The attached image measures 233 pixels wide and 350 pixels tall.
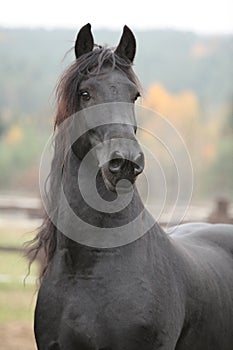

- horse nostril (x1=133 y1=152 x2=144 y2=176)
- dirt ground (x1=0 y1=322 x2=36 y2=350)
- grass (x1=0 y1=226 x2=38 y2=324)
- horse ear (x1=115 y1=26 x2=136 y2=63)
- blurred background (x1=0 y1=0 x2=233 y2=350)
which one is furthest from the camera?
blurred background (x1=0 y1=0 x2=233 y2=350)

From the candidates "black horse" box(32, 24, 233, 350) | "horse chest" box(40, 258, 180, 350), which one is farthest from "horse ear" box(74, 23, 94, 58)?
"horse chest" box(40, 258, 180, 350)

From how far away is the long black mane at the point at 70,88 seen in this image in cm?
369

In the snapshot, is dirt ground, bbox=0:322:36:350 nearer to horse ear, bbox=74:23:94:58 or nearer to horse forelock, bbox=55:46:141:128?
horse forelock, bbox=55:46:141:128

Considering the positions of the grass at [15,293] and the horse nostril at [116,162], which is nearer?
the horse nostril at [116,162]

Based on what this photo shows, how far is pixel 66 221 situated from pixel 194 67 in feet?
239

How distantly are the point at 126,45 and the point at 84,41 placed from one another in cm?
23

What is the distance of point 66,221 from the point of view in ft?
12.5

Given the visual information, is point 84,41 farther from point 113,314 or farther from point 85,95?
point 113,314

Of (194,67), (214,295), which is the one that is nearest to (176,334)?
(214,295)

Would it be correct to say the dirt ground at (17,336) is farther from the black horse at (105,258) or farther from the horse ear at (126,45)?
the horse ear at (126,45)

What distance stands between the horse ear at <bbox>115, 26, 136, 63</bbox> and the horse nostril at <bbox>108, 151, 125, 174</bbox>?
78 cm

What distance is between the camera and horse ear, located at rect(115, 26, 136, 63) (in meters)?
3.84

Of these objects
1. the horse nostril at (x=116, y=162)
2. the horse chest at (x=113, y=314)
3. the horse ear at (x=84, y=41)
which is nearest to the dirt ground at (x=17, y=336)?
the horse chest at (x=113, y=314)

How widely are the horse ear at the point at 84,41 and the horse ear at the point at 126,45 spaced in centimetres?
15
